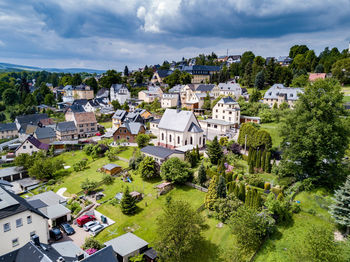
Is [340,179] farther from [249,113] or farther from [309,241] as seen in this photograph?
[249,113]

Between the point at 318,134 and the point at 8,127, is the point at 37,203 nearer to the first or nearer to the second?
the point at 318,134

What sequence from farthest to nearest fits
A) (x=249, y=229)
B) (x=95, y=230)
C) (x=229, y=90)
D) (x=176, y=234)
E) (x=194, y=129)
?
1. (x=229, y=90)
2. (x=194, y=129)
3. (x=95, y=230)
4. (x=176, y=234)
5. (x=249, y=229)

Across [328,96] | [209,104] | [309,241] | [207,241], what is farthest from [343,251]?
[209,104]

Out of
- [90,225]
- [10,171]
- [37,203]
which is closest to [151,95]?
[10,171]

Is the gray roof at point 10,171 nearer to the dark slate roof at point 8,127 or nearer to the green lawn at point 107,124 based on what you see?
the green lawn at point 107,124

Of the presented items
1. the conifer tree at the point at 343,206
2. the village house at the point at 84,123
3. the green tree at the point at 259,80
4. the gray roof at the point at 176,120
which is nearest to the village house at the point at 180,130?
the gray roof at the point at 176,120
